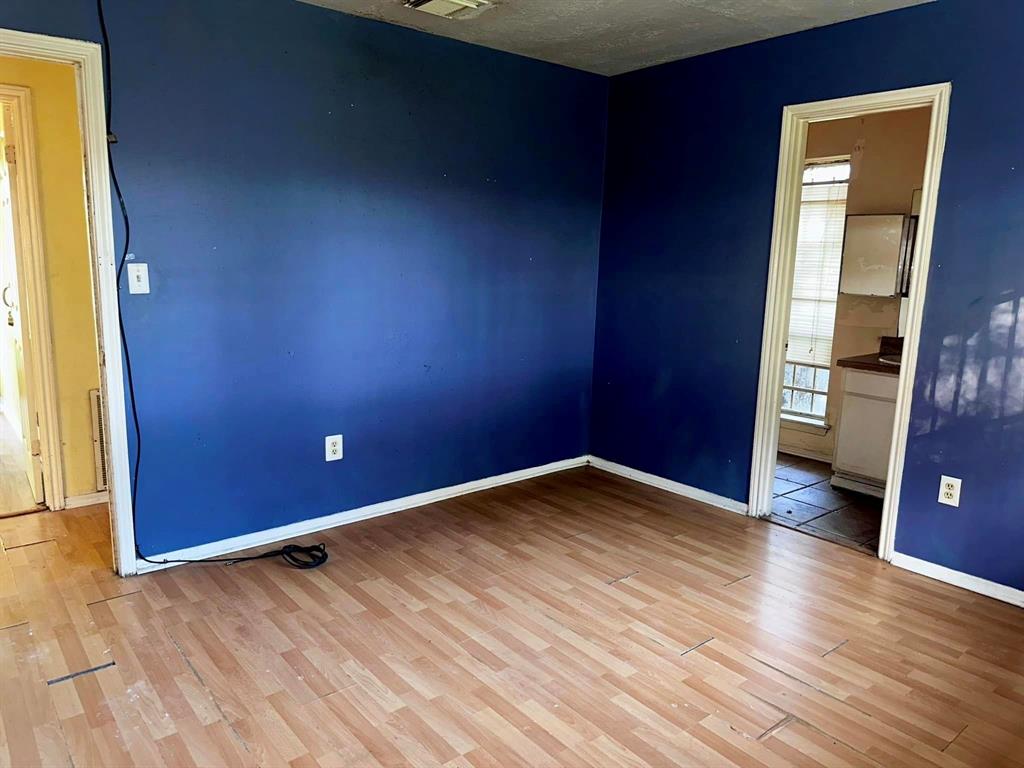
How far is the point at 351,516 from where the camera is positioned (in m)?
3.68

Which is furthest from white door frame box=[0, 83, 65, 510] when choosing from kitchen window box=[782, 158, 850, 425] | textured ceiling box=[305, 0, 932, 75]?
kitchen window box=[782, 158, 850, 425]

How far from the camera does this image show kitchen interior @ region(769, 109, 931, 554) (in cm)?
432

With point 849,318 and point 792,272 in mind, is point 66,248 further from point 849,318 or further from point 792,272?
point 849,318

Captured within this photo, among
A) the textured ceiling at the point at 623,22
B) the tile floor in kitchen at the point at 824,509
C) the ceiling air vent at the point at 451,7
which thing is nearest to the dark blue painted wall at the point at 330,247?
the textured ceiling at the point at 623,22

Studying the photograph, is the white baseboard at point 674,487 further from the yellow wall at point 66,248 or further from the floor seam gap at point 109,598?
the yellow wall at point 66,248

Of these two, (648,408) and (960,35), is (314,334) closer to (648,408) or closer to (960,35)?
(648,408)

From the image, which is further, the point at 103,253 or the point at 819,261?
the point at 819,261

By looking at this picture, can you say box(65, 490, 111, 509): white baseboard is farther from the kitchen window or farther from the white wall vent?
the kitchen window

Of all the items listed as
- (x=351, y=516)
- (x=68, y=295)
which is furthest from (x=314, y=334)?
(x=68, y=295)

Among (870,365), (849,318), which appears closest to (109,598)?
(870,365)

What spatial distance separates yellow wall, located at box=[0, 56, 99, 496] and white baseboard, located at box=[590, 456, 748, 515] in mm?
3086

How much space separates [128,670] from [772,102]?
12.5ft

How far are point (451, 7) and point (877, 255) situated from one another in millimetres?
3275

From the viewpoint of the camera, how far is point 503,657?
2.48m
